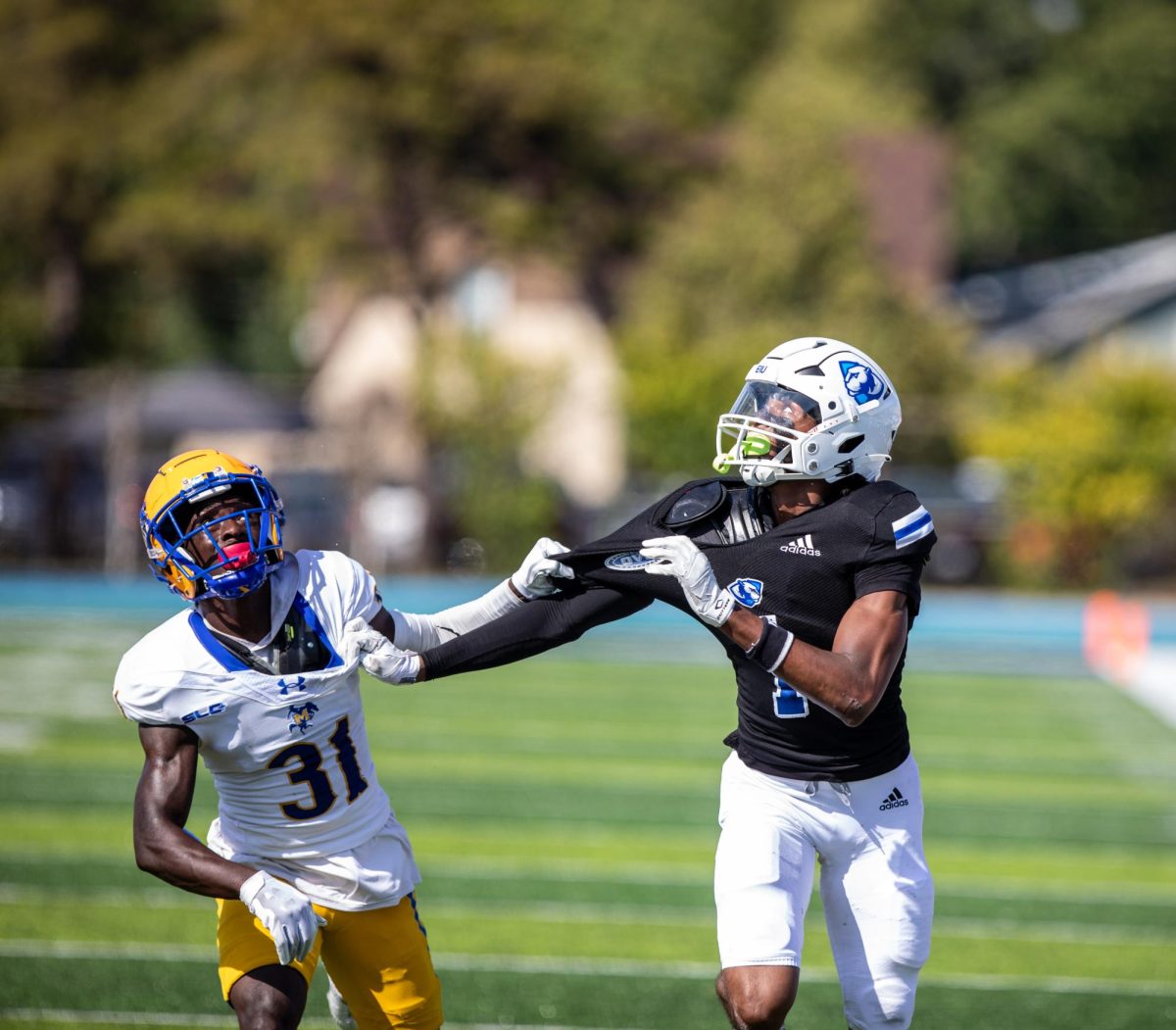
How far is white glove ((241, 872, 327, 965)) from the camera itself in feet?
11.5

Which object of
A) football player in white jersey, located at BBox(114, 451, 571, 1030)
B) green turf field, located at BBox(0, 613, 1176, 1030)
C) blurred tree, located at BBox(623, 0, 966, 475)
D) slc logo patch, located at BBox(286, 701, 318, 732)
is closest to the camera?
football player in white jersey, located at BBox(114, 451, 571, 1030)

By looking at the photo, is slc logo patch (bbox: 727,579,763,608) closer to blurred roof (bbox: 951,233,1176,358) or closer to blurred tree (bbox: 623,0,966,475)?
blurred tree (bbox: 623,0,966,475)

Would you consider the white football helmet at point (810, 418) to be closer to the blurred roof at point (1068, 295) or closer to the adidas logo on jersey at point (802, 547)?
the adidas logo on jersey at point (802, 547)

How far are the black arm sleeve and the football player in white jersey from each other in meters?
0.23

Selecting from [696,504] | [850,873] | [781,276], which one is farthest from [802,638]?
[781,276]

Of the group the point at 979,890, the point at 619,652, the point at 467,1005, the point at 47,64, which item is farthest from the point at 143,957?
the point at 47,64

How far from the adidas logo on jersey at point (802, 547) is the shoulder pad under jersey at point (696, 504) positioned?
0.73 feet

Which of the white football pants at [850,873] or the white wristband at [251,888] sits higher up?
the white wristband at [251,888]

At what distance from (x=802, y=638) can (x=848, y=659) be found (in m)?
0.30

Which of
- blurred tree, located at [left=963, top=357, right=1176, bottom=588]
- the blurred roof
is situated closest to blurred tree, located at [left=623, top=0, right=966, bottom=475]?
blurred tree, located at [left=963, top=357, right=1176, bottom=588]

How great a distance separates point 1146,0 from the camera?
50469 mm

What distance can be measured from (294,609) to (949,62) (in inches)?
1979

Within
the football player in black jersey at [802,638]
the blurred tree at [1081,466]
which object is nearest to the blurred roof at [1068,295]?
the blurred tree at [1081,466]

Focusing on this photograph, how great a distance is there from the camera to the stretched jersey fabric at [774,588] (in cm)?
395
